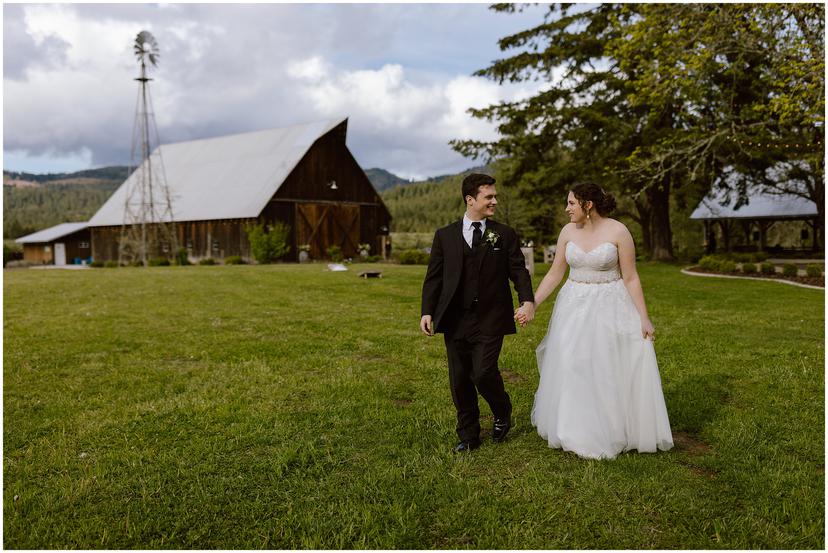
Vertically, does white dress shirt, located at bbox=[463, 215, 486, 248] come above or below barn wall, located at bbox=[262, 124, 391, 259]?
below

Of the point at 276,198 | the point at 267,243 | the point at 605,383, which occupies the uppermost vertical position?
the point at 276,198

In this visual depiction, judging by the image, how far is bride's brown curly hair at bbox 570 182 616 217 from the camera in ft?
17.4

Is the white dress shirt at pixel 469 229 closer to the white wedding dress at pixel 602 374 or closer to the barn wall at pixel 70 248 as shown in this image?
the white wedding dress at pixel 602 374

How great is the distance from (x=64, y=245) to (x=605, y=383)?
5410cm

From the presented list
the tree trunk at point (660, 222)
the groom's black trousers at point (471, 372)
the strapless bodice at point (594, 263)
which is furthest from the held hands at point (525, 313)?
the tree trunk at point (660, 222)

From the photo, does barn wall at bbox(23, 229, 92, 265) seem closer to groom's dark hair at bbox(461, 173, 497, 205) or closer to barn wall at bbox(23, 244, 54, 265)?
barn wall at bbox(23, 244, 54, 265)

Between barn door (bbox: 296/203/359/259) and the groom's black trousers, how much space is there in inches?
1417

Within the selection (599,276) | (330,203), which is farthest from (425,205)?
(599,276)

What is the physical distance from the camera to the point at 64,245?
50.4 metres

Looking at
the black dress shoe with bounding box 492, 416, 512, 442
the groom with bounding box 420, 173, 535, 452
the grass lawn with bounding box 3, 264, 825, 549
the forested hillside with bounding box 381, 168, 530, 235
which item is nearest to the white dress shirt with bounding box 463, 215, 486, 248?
the groom with bounding box 420, 173, 535, 452

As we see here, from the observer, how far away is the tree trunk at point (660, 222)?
31.9m

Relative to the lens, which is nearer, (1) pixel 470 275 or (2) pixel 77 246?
(1) pixel 470 275

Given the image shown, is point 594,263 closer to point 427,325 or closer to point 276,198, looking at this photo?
point 427,325

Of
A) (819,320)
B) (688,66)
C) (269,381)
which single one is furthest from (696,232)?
(269,381)
